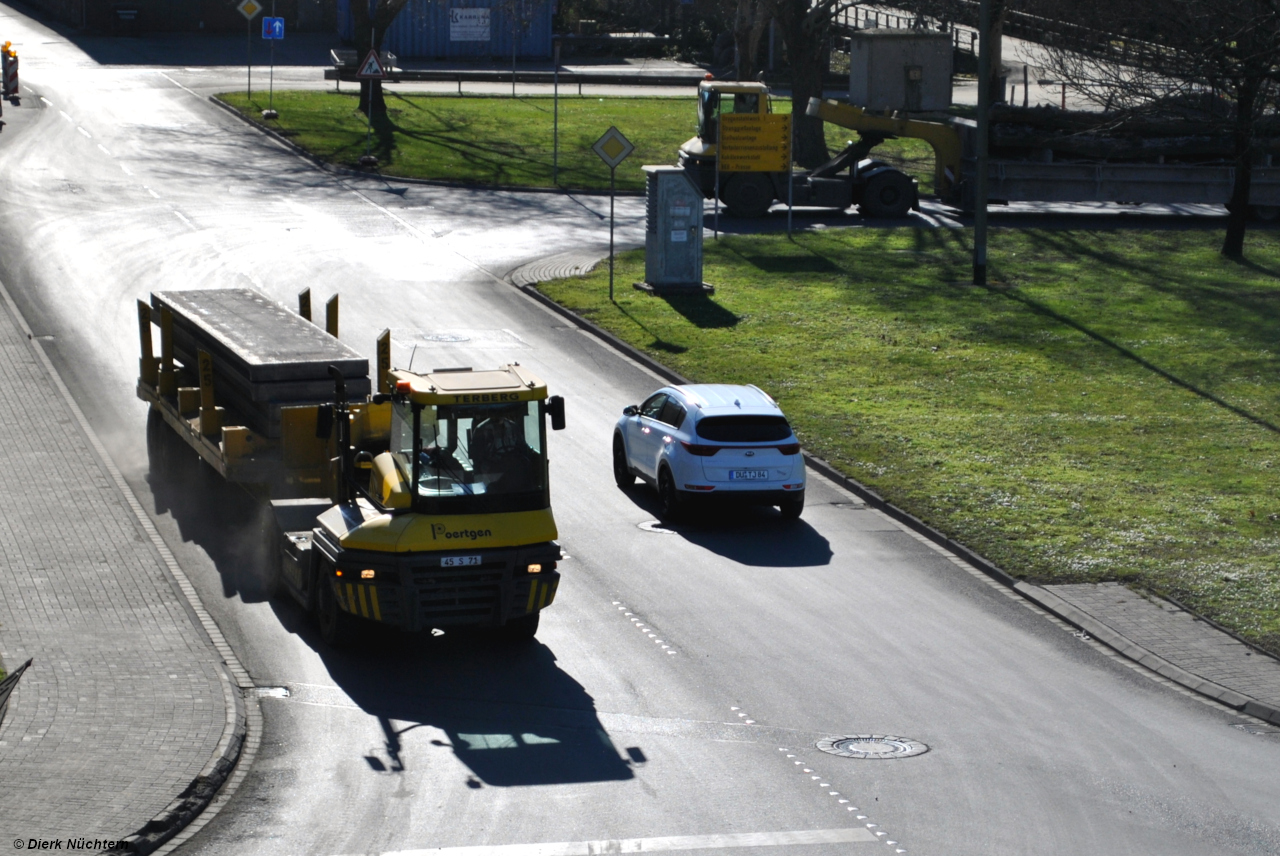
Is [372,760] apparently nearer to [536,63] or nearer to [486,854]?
[486,854]

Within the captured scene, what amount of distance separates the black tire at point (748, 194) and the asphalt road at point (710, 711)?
55.1ft

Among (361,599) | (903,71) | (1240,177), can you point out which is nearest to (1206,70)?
(1240,177)

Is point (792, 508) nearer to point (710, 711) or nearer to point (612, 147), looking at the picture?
point (710, 711)

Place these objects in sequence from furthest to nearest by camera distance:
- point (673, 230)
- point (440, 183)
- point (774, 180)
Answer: point (440, 183)
point (774, 180)
point (673, 230)

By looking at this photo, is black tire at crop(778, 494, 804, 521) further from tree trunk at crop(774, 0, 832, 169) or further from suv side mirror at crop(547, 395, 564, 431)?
tree trunk at crop(774, 0, 832, 169)

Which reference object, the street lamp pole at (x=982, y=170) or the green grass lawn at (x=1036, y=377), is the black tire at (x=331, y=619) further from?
the street lamp pole at (x=982, y=170)

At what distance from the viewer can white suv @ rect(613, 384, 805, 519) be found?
1877 centimetres

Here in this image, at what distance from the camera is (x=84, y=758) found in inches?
453

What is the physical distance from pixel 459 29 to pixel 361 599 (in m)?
56.4

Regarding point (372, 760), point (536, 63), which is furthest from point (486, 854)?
point (536, 63)

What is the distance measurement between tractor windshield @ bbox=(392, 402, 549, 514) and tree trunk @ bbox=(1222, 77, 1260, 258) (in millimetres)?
25427

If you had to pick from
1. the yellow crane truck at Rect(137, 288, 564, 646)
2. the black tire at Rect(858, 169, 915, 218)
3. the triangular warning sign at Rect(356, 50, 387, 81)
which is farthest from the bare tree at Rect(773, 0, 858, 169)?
the yellow crane truck at Rect(137, 288, 564, 646)

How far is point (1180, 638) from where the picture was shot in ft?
50.8

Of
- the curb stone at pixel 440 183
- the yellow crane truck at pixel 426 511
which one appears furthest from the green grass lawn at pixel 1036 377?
the curb stone at pixel 440 183
